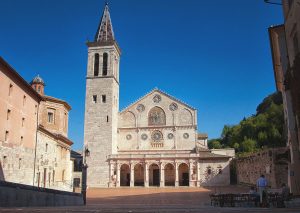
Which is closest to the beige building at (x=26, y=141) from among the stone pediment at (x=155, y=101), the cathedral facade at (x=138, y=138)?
the cathedral facade at (x=138, y=138)

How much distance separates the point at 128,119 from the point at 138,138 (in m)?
3.76

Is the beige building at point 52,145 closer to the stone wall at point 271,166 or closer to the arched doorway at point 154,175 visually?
the stone wall at point 271,166

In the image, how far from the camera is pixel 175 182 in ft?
169

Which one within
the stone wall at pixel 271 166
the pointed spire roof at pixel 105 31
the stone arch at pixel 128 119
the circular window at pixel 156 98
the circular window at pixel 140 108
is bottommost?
the stone wall at pixel 271 166

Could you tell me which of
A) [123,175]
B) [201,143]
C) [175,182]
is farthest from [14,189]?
[201,143]

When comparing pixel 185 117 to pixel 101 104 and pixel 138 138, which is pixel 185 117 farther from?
pixel 101 104

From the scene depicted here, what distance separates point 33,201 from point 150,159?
40975mm

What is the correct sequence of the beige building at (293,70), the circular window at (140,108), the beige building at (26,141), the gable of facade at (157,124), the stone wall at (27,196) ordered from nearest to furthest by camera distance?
the stone wall at (27,196) < the beige building at (293,70) < the beige building at (26,141) < the gable of facade at (157,124) < the circular window at (140,108)

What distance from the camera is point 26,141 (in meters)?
25.5

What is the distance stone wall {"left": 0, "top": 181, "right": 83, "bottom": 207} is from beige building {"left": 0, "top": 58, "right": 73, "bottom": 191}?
26.5 ft

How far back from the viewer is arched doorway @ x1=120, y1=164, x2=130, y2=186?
55.2 meters

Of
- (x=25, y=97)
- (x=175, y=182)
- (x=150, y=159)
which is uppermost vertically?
(x=25, y=97)

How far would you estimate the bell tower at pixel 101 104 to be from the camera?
173ft

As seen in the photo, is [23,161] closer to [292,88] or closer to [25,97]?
[25,97]
